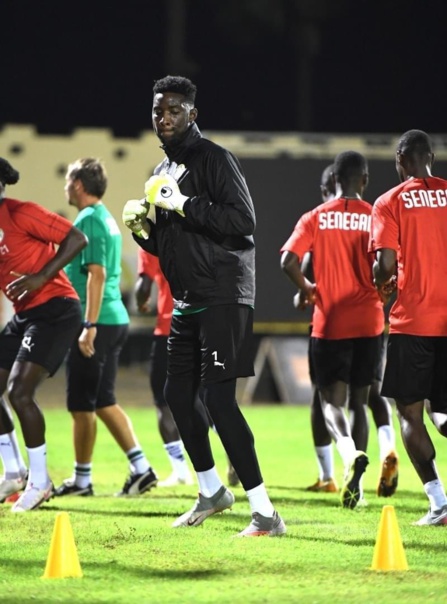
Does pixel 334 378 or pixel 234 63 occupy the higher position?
pixel 234 63

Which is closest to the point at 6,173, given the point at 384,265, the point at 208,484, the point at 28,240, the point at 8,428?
the point at 28,240

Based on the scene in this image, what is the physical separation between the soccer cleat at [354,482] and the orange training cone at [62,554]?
107 inches

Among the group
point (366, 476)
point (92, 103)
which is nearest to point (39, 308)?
point (366, 476)

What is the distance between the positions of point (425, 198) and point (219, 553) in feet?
7.78

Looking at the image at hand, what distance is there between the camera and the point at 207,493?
7.48 meters

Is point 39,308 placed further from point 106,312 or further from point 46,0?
point 46,0

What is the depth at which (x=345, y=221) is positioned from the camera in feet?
29.6

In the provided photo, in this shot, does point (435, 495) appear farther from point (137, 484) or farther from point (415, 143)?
point (137, 484)

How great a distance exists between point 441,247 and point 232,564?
233cm

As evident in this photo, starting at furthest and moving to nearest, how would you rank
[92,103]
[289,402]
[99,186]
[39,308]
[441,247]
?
[92,103] → [289,402] → [99,186] → [39,308] → [441,247]

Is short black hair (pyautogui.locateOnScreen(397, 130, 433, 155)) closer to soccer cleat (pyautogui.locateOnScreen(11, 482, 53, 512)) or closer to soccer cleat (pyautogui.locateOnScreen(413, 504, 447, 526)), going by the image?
soccer cleat (pyautogui.locateOnScreen(413, 504, 447, 526))

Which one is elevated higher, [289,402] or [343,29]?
[343,29]

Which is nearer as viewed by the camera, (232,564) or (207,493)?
(232,564)

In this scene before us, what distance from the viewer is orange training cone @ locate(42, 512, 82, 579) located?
18.9 feet
